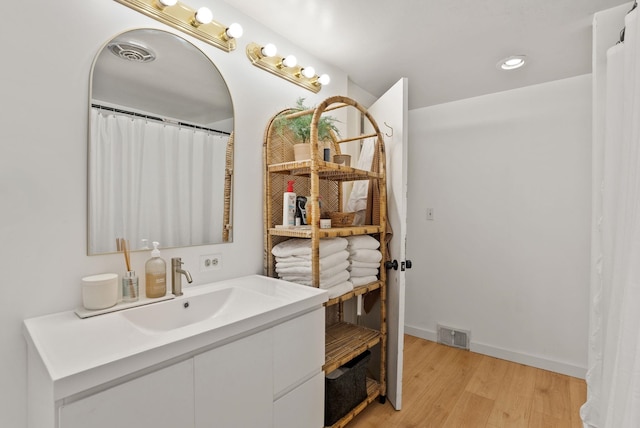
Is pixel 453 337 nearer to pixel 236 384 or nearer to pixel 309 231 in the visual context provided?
pixel 309 231

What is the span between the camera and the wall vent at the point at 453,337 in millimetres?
2713

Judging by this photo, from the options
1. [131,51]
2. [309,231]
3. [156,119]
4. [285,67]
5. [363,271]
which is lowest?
[363,271]

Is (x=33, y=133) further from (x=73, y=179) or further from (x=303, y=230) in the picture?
(x=303, y=230)

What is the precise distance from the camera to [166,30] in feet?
4.34

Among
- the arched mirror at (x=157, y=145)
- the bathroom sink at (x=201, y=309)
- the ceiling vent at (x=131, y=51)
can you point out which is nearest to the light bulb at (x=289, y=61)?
the arched mirror at (x=157, y=145)

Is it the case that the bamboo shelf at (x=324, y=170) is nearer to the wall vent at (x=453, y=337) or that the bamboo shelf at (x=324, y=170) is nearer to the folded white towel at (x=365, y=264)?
the folded white towel at (x=365, y=264)

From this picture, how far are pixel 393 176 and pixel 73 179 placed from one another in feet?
5.15

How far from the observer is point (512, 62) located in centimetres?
208

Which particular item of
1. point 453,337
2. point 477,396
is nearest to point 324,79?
point 477,396

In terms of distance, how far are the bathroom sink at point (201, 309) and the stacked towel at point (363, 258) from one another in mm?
603

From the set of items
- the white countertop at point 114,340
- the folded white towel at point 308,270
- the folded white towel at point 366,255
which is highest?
the folded white towel at point 366,255

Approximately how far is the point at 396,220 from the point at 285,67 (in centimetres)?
111

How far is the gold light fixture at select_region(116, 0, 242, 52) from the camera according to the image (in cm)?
125

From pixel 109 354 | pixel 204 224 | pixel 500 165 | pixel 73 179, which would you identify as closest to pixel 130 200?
pixel 73 179
